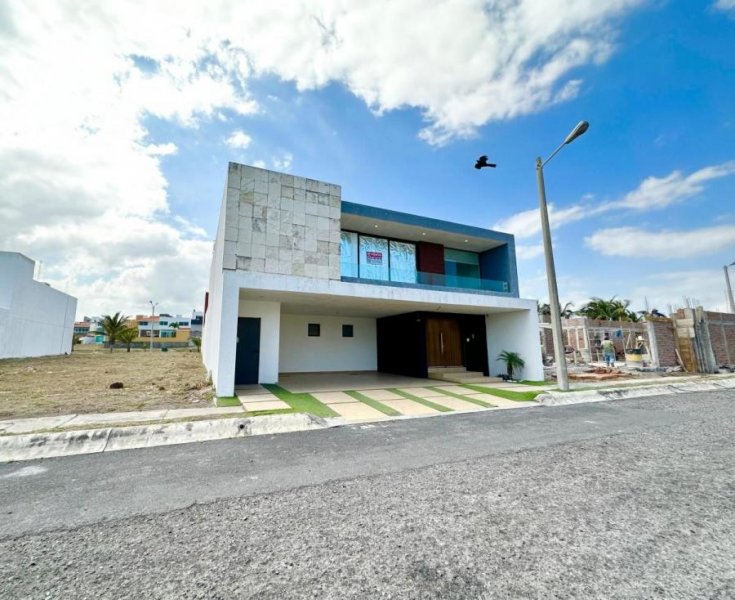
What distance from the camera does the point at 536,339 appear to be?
1361 centimetres

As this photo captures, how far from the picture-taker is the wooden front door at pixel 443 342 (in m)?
14.8

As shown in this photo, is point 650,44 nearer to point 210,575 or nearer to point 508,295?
point 508,295

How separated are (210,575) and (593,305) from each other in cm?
4196

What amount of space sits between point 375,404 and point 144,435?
5.11 metres

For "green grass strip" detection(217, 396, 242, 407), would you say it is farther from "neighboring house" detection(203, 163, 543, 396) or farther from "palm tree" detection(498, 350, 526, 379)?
"palm tree" detection(498, 350, 526, 379)

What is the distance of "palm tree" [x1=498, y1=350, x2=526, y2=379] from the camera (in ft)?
45.4

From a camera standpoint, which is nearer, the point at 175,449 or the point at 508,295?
the point at 175,449

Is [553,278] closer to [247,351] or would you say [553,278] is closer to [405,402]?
[405,402]

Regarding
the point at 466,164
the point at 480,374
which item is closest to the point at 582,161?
the point at 466,164

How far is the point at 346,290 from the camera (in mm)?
10672

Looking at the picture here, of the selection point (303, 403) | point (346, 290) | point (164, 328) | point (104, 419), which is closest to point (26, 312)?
point (104, 419)

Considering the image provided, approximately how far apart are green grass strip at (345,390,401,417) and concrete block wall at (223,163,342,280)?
13.2 ft

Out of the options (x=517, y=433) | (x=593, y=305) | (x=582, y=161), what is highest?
(x=582, y=161)

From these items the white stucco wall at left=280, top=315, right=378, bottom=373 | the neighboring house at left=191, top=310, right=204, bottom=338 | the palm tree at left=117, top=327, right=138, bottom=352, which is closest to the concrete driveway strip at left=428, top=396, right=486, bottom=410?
the white stucco wall at left=280, top=315, right=378, bottom=373
